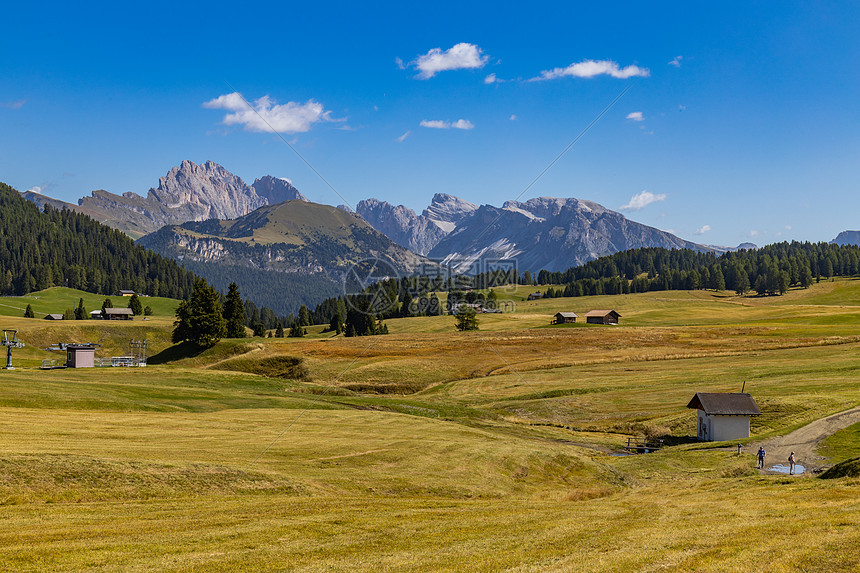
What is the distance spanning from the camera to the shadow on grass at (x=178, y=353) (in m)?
106

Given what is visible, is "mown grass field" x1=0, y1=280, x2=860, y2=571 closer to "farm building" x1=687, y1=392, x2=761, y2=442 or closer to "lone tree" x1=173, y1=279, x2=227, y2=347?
"farm building" x1=687, y1=392, x2=761, y2=442

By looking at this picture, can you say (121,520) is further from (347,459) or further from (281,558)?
(347,459)

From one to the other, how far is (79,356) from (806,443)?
9450cm

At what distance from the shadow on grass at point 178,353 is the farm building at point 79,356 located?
43.9 ft

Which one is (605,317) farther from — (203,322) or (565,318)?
(203,322)

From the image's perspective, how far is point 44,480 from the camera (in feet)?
89.8

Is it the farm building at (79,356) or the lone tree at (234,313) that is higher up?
the lone tree at (234,313)

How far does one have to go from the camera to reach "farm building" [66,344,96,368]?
3647 inches

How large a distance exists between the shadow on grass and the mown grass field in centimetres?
601

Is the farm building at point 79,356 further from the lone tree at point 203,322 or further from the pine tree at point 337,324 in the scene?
the pine tree at point 337,324

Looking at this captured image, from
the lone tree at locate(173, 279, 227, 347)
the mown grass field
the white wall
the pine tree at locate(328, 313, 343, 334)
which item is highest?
the lone tree at locate(173, 279, 227, 347)

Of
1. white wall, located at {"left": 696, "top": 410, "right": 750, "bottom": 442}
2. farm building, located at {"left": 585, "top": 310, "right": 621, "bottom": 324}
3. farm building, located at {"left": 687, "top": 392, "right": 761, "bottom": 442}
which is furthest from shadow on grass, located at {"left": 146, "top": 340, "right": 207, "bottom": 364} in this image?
farm building, located at {"left": 585, "top": 310, "right": 621, "bottom": 324}

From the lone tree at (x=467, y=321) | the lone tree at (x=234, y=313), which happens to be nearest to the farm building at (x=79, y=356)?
the lone tree at (x=234, y=313)

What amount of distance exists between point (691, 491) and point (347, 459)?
71.4 ft
